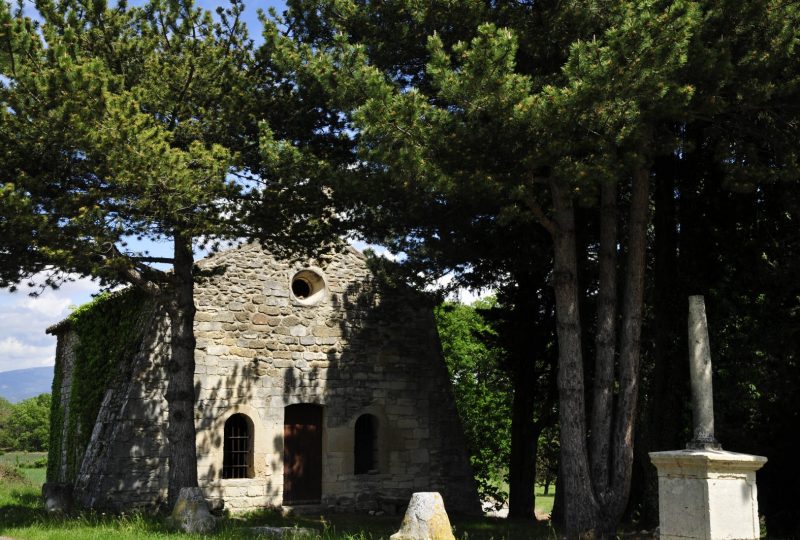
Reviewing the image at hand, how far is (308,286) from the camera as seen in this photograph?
16.5m

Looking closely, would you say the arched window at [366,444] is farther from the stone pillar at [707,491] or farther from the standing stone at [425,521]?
the stone pillar at [707,491]

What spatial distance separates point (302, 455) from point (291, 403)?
1.14 meters

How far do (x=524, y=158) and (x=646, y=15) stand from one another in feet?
6.86

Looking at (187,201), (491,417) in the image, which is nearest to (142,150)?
(187,201)

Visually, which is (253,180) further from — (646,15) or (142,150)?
(646,15)

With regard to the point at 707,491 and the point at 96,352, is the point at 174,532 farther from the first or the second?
the point at 96,352

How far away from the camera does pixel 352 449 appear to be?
15.9 meters

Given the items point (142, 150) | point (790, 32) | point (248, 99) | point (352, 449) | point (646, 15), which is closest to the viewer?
point (646, 15)

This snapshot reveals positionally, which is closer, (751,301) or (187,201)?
(187,201)

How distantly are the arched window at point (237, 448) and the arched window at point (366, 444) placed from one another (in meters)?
2.44

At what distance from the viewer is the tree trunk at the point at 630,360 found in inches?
410

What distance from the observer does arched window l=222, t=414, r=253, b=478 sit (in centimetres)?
1491

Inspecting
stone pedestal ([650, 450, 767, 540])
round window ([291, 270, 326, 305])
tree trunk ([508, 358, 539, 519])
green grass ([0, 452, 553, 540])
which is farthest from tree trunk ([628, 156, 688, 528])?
round window ([291, 270, 326, 305])

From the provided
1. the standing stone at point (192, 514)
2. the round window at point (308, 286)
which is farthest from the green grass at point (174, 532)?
the round window at point (308, 286)
